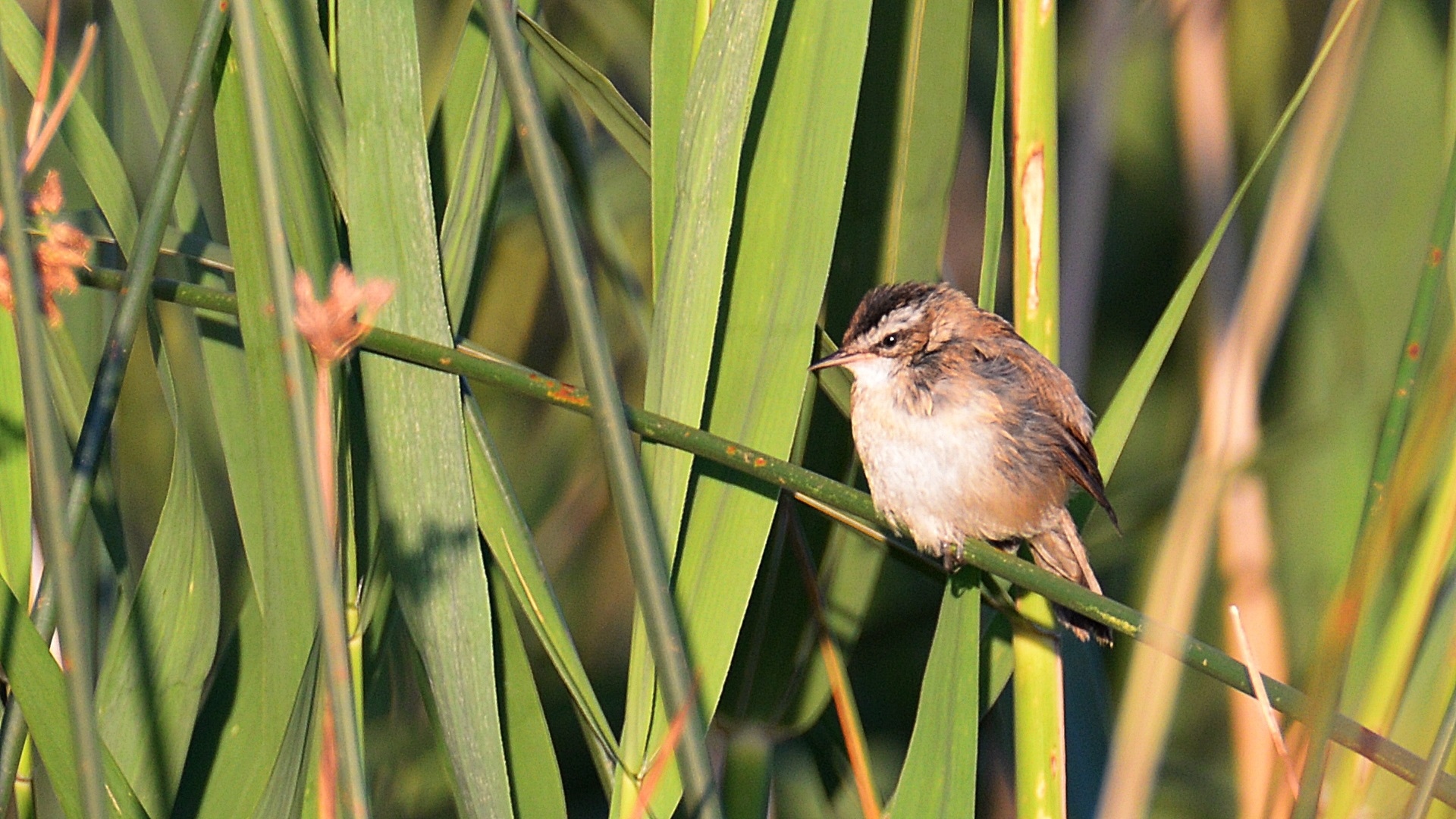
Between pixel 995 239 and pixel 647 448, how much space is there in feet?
1.96

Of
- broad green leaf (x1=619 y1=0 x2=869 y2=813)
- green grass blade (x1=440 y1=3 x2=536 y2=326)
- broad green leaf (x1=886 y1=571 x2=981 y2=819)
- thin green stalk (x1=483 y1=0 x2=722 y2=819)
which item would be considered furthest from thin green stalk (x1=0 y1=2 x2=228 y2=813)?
broad green leaf (x1=886 y1=571 x2=981 y2=819)

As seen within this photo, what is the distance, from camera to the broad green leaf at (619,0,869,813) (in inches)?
62.1

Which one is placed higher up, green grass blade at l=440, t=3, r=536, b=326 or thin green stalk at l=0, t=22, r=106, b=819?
green grass blade at l=440, t=3, r=536, b=326

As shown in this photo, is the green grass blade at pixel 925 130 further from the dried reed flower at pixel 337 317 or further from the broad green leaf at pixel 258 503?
the dried reed flower at pixel 337 317

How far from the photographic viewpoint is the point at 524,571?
60.1 inches

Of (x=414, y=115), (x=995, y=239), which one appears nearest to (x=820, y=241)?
(x=995, y=239)

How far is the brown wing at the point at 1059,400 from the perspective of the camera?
2.19 meters

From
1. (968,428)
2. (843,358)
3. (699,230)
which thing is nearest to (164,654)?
(699,230)

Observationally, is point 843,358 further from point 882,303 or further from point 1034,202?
point 1034,202

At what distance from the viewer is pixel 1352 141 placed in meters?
2.36

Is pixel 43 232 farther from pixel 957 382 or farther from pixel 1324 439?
pixel 1324 439

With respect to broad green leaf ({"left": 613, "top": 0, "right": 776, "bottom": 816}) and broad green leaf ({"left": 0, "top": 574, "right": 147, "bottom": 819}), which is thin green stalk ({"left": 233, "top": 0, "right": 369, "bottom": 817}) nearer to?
broad green leaf ({"left": 0, "top": 574, "right": 147, "bottom": 819})

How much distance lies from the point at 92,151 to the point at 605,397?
Answer: 103 cm

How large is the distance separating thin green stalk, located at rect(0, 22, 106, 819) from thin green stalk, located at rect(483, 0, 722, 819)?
0.38 m
